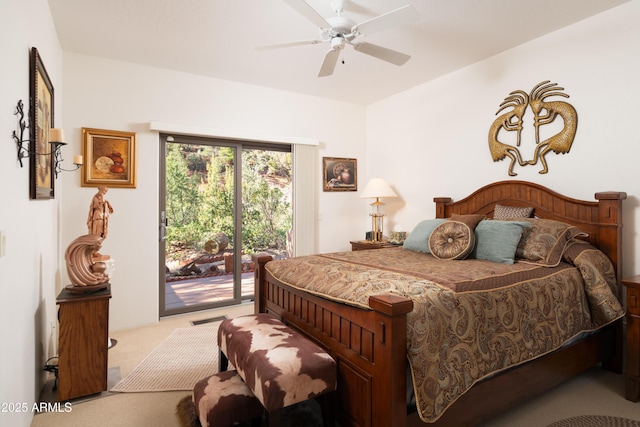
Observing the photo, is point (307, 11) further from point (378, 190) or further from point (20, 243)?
point (378, 190)

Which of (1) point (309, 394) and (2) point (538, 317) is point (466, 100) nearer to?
(2) point (538, 317)

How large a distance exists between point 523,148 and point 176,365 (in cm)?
359

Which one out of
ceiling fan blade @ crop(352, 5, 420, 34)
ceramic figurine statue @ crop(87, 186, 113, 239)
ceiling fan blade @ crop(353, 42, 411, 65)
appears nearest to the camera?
ceiling fan blade @ crop(352, 5, 420, 34)

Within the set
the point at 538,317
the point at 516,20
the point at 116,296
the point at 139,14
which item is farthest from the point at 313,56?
the point at 116,296

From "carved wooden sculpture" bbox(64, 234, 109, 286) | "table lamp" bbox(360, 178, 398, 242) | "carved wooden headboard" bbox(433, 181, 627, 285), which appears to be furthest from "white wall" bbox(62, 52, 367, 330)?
"carved wooden headboard" bbox(433, 181, 627, 285)

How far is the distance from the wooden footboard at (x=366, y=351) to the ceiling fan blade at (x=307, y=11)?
1689mm

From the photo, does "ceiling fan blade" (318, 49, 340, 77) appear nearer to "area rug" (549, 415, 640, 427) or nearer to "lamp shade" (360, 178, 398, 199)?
"lamp shade" (360, 178, 398, 199)

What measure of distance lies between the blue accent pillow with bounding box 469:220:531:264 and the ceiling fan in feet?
4.95

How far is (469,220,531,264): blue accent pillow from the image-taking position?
2586 millimetres

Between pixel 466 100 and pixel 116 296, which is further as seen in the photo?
pixel 466 100

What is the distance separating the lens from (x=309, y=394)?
159cm

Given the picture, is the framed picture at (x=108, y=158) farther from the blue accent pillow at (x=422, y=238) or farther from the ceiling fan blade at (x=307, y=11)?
the blue accent pillow at (x=422, y=238)

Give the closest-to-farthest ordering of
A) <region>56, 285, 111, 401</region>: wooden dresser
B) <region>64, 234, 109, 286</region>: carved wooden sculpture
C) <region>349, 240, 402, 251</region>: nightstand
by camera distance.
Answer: <region>56, 285, 111, 401</region>: wooden dresser
<region>64, 234, 109, 286</region>: carved wooden sculpture
<region>349, 240, 402, 251</region>: nightstand

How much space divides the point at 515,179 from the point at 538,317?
1.71m
